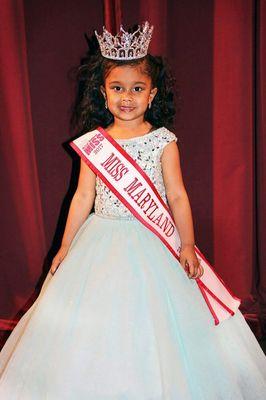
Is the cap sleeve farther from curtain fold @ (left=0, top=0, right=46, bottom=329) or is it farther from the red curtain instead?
curtain fold @ (left=0, top=0, right=46, bottom=329)

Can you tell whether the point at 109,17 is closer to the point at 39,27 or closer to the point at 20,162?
the point at 39,27

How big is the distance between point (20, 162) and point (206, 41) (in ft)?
2.73

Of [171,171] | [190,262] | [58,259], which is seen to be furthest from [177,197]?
[58,259]

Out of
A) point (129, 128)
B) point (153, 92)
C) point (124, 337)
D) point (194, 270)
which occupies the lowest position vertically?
point (124, 337)

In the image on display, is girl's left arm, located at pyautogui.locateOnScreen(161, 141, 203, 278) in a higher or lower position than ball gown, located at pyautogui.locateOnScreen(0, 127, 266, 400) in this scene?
higher

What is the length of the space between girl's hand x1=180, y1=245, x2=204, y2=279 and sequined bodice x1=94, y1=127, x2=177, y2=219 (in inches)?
7.4

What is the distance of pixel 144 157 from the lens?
58.3 inches

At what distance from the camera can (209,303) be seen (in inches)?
58.7

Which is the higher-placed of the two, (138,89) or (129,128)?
(138,89)

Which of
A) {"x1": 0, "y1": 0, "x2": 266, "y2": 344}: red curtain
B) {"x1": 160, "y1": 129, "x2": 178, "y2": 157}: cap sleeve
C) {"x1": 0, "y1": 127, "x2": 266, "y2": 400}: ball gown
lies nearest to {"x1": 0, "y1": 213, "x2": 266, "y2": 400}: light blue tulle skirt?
{"x1": 0, "y1": 127, "x2": 266, "y2": 400}: ball gown

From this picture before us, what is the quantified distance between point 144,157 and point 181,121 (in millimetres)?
462

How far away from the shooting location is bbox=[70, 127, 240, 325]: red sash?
1472 millimetres

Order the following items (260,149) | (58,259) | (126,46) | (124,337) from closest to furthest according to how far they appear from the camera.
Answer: (124,337) → (126,46) → (58,259) → (260,149)

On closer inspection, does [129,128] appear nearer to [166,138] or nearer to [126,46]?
[166,138]
